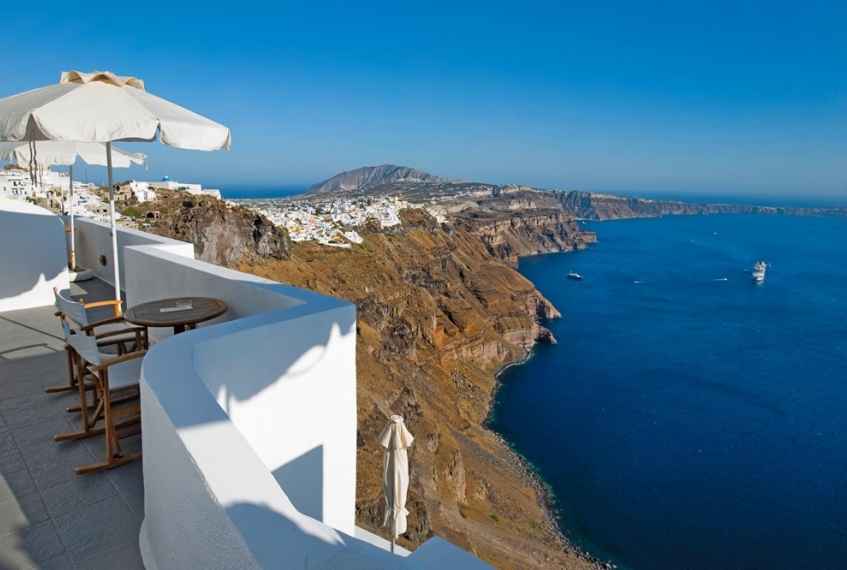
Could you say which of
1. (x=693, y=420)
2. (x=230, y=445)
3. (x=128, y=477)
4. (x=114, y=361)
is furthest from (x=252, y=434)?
(x=693, y=420)

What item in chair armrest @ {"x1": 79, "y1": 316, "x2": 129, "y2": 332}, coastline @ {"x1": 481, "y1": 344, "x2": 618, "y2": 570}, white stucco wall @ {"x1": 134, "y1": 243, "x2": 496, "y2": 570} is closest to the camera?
white stucco wall @ {"x1": 134, "y1": 243, "x2": 496, "y2": 570}

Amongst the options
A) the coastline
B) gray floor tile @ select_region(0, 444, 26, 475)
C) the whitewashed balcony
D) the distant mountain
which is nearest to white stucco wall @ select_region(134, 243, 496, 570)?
the whitewashed balcony

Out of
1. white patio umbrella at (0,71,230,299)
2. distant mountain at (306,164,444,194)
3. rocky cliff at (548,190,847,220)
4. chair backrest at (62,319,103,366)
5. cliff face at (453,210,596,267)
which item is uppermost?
distant mountain at (306,164,444,194)

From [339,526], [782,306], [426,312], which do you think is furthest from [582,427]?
[782,306]

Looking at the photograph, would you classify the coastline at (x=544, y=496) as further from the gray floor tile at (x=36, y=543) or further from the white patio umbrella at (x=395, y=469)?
the gray floor tile at (x=36, y=543)

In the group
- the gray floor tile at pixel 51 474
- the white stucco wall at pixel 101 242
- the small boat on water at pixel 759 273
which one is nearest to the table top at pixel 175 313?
the gray floor tile at pixel 51 474

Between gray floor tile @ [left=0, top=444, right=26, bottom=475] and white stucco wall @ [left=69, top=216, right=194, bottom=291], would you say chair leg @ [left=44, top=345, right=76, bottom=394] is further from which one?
white stucco wall @ [left=69, top=216, right=194, bottom=291]
